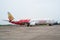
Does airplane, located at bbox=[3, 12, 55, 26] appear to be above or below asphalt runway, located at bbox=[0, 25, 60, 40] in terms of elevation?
below

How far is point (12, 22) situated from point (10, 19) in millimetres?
1523

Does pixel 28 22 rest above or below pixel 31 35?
below

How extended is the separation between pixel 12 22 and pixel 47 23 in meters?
15.6

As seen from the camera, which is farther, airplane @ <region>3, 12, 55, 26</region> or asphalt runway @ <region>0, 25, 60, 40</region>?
airplane @ <region>3, 12, 55, 26</region>

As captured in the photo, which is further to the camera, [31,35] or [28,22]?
[28,22]

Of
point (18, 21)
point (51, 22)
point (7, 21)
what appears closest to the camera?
point (51, 22)

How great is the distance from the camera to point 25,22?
6469 centimetres

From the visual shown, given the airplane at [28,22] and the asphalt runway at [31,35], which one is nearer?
the asphalt runway at [31,35]

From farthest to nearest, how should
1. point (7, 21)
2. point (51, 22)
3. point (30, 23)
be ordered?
1. point (7, 21)
2. point (30, 23)
3. point (51, 22)

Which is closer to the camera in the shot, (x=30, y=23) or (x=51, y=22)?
(x=51, y=22)

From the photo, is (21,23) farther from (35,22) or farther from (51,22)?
(51,22)

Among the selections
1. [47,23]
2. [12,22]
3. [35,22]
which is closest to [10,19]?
[12,22]

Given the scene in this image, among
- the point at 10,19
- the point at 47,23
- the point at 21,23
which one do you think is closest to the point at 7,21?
the point at 10,19

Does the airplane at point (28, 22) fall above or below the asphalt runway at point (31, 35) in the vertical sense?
below
